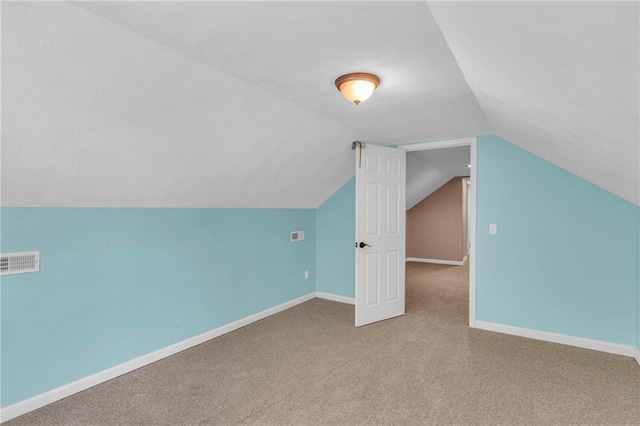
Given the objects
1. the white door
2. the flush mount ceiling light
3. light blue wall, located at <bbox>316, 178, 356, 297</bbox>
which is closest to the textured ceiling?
the white door

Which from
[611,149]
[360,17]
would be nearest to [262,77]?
[360,17]

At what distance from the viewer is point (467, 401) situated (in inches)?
90.1

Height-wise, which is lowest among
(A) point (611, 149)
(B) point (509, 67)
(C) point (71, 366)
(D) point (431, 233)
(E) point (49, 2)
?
(C) point (71, 366)

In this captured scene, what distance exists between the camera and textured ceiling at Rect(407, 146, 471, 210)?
5156 mm

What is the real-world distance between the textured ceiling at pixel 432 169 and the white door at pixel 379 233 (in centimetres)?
116

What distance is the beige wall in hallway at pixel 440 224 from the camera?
7973 mm

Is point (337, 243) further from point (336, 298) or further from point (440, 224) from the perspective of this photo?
point (440, 224)

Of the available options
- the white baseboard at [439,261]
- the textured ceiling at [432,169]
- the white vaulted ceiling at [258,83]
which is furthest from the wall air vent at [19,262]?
the white baseboard at [439,261]

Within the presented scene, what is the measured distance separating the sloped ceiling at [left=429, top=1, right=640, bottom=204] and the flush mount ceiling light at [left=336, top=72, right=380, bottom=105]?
22.3 inches

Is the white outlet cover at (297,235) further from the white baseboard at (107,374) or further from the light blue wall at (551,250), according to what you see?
the light blue wall at (551,250)

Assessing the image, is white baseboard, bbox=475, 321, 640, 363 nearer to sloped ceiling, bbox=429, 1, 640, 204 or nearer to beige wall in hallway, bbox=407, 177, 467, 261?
sloped ceiling, bbox=429, 1, 640, 204

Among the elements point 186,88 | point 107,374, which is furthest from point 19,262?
point 186,88

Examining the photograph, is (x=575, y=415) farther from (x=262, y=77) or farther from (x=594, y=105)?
(x=262, y=77)

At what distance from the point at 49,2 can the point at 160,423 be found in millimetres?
2367
